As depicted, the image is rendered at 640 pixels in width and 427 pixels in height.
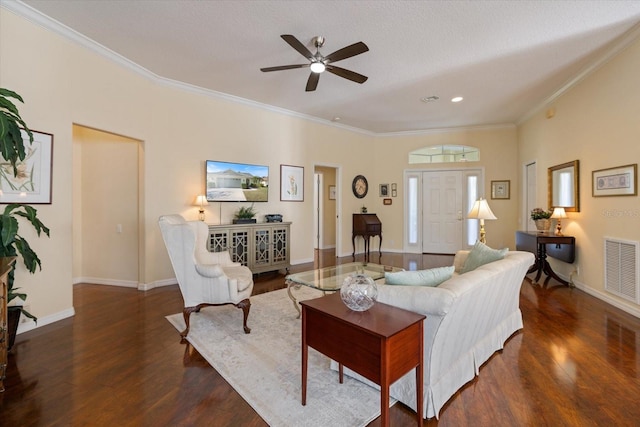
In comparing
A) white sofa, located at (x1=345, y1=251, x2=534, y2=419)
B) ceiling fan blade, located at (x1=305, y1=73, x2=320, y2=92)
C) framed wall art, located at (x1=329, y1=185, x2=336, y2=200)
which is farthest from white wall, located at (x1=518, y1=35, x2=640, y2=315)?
framed wall art, located at (x1=329, y1=185, x2=336, y2=200)

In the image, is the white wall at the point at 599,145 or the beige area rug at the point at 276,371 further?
the white wall at the point at 599,145

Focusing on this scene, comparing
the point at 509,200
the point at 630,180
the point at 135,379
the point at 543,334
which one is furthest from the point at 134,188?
the point at 509,200

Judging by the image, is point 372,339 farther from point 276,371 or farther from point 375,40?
point 375,40

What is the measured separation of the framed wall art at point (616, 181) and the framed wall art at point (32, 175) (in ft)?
20.6

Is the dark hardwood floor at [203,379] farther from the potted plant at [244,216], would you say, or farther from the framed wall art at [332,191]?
the framed wall art at [332,191]

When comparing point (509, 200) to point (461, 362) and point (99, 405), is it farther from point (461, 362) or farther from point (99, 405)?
point (99, 405)

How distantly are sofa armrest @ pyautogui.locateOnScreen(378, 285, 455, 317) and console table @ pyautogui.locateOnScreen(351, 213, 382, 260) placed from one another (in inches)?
213

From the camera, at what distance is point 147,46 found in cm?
357

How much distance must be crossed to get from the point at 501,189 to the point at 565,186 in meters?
2.31

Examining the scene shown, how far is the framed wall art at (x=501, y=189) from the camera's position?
7012mm

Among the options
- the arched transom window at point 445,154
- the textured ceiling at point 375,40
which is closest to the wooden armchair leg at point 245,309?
the textured ceiling at point 375,40

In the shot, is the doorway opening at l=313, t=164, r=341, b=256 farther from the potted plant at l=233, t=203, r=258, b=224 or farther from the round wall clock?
the potted plant at l=233, t=203, r=258, b=224

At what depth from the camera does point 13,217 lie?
260 centimetres

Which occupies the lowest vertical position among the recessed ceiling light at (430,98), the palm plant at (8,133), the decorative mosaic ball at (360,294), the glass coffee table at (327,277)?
the glass coffee table at (327,277)
